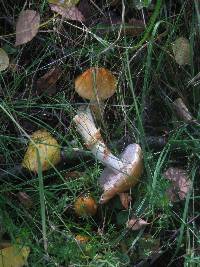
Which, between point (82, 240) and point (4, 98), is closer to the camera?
point (82, 240)

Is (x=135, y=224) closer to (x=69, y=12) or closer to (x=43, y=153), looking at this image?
(x=43, y=153)

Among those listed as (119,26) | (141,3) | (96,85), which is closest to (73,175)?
(96,85)

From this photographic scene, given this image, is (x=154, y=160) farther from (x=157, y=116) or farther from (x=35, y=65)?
(x=35, y=65)

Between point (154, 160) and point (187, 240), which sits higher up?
point (154, 160)

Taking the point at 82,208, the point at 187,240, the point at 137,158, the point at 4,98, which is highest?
the point at 4,98

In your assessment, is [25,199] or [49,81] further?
[49,81]

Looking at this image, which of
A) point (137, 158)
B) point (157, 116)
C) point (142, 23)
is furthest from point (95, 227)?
point (142, 23)
